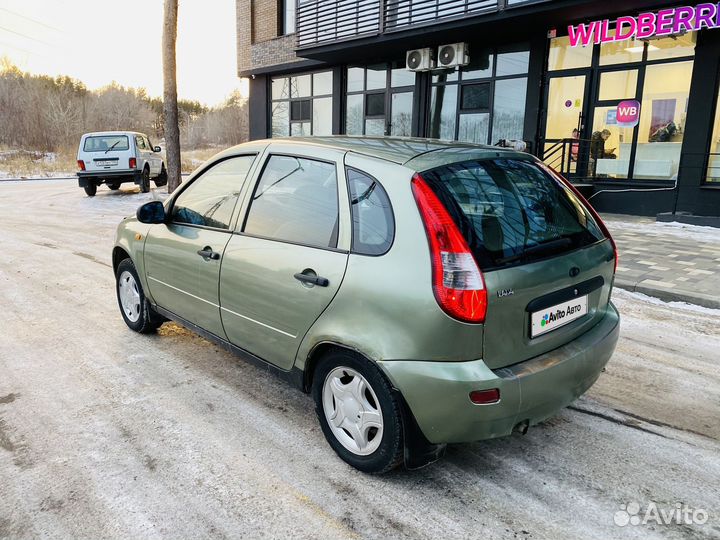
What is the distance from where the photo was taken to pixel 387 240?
2.53 m

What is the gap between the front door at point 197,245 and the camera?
3.52m

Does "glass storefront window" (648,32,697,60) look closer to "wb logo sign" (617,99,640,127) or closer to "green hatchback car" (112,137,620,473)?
"wb logo sign" (617,99,640,127)

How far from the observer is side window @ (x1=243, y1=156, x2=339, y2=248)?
2875mm

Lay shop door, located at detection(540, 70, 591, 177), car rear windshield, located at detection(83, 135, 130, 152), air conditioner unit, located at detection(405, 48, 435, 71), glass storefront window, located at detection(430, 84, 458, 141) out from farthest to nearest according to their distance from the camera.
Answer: car rear windshield, located at detection(83, 135, 130, 152), glass storefront window, located at detection(430, 84, 458, 141), air conditioner unit, located at detection(405, 48, 435, 71), shop door, located at detection(540, 70, 591, 177)

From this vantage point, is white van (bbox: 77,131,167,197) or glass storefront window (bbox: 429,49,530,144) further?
white van (bbox: 77,131,167,197)

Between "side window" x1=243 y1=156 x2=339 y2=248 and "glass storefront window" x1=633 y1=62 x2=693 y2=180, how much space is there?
1146cm

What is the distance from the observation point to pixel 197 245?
3664mm

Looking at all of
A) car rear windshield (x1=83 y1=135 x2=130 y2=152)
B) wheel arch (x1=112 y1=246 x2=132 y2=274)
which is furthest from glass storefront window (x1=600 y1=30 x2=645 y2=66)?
car rear windshield (x1=83 y1=135 x2=130 y2=152)

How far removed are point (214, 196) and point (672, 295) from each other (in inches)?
197

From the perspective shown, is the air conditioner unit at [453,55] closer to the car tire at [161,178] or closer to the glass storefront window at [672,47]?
the glass storefront window at [672,47]

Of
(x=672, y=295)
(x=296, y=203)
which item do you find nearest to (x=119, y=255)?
(x=296, y=203)

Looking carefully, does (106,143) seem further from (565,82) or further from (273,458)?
(273,458)

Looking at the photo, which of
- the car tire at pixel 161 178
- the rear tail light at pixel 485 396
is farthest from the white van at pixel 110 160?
the rear tail light at pixel 485 396

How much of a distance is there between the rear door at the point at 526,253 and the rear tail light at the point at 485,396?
0.12 meters
